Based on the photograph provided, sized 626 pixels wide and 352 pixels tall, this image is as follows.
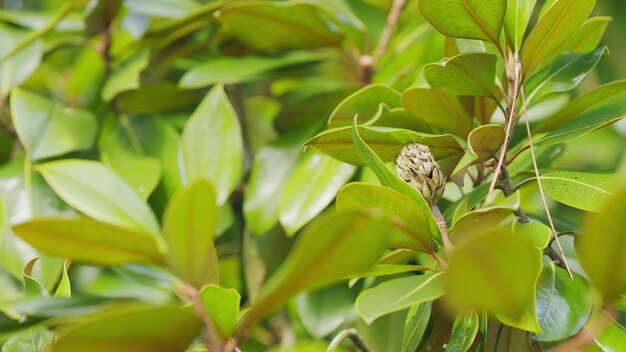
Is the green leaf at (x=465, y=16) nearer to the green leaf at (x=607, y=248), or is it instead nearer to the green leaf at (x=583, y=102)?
the green leaf at (x=583, y=102)

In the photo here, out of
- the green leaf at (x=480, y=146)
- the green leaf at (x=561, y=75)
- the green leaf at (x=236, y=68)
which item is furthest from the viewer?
the green leaf at (x=236, y=68)

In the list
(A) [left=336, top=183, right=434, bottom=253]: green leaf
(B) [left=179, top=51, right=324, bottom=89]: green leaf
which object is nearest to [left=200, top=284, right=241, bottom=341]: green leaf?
(A) [left=336, top=183, right=434, bottom=253]: green leaf

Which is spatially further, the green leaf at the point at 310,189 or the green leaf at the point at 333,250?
the green leaf at the point at 310,189

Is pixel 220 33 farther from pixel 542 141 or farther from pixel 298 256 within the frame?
pixel 298 256

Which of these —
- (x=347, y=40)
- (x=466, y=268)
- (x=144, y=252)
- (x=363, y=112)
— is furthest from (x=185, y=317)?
(x=347, y=40)

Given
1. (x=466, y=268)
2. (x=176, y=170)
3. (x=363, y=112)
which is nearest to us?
(x=466, y=268)

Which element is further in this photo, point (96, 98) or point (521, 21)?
point (96, 98)

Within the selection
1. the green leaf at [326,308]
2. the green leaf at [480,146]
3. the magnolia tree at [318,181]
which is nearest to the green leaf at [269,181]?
the magnolia tree at [318,181]
